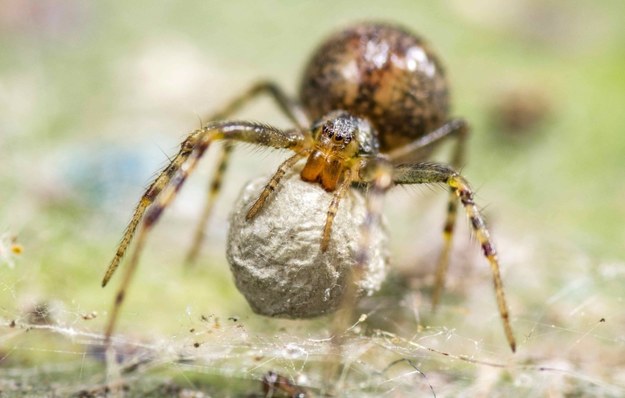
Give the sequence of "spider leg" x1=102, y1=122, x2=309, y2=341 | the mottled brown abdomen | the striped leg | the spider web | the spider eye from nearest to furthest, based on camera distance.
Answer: "spider leg" x1=102, y1=122, x2=309, y2=341 → the spider web → the spider eye → the striped leg → the mottled brown abdomen

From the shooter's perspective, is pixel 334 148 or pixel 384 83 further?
pixel 384 83

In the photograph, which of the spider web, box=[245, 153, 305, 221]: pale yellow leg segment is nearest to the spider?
box=[245, 153, 305, 221]: pale yellow leg segment

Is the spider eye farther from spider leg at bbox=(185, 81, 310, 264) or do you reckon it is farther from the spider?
spider leg at bbox=(185, 81, 310, 264)

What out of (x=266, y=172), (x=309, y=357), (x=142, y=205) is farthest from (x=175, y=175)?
(x=309, y=357)

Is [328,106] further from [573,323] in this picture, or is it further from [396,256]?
[573,323]

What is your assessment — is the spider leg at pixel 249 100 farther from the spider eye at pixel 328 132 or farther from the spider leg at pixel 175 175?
the spider leg at pixel 175 175

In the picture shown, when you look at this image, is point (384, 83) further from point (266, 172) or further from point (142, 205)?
point (142, 205)

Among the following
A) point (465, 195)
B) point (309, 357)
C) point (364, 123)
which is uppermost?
point (364, 123)

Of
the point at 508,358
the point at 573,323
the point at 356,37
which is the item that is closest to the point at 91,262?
the point at 356,37
